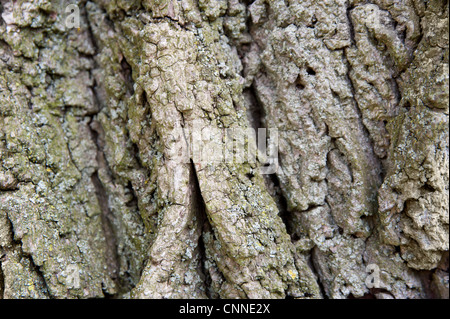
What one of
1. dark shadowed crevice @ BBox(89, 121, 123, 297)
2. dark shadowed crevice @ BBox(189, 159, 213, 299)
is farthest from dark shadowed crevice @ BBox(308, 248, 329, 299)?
dark shadowed crevice @ BBox(89, 121, 123, 297)

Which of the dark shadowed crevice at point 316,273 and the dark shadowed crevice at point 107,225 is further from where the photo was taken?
the dark shadowed crevice at point 107,225

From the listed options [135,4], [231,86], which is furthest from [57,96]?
[231,86]

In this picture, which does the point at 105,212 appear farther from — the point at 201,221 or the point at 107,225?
the point at 201,221

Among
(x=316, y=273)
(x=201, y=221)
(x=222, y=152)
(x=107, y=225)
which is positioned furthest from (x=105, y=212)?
(x=316, y=273)

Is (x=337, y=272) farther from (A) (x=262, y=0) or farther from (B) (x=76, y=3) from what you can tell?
(B) (x=76, y=3)

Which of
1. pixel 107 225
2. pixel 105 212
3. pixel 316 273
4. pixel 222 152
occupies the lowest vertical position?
pixel 316 273

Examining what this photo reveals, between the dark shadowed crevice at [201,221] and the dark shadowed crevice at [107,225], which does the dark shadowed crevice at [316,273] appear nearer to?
the dark shadowed crevice at [201,221]

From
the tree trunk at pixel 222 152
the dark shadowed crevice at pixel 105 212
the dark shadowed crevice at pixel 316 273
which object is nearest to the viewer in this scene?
the tree trunk at pixel 222 152

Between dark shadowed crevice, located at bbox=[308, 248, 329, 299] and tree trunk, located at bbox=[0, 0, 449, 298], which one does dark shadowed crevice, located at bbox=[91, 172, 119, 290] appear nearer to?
tree trunk, located at bbox=[0, 0, 449, 298]

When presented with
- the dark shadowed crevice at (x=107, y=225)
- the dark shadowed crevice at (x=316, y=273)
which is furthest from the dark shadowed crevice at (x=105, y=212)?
the dark shadowed crevice at (x=316, y=273)
